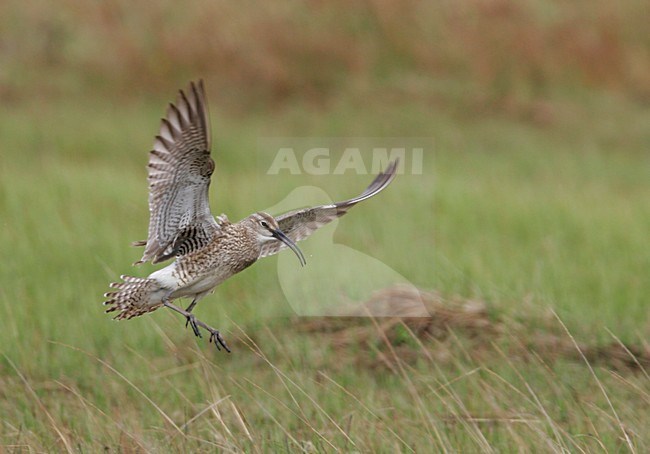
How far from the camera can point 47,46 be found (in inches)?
731

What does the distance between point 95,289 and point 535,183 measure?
25.2 ft

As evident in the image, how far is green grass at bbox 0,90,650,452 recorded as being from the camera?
19.0 feet

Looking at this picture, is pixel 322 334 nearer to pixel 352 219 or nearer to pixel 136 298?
pixel 352 219

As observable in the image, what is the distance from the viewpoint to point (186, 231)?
4.02m

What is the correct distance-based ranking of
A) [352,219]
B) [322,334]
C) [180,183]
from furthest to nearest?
[352,219], [322,334], [180,183]

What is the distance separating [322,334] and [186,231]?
13.3 feet

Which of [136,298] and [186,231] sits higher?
[186,231]

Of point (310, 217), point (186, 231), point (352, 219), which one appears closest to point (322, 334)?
point (352, 219)

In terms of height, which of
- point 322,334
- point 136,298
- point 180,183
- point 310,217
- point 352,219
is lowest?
point 322,334

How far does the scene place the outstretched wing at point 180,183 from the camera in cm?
379

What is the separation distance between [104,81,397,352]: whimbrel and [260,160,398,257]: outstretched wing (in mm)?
272

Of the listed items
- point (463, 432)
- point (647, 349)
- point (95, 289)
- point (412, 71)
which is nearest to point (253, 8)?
point (412, 71)

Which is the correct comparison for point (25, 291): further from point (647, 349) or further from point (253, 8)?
point (253, 8)

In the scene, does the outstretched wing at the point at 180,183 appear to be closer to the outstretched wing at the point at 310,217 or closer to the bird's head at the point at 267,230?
the bird's head at the point at 267,230
